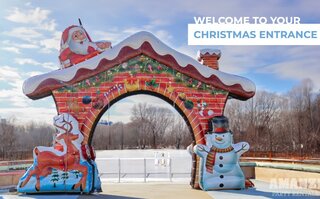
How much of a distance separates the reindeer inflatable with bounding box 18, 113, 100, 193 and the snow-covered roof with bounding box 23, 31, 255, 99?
0.84 metres

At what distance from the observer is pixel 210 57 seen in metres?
8.47

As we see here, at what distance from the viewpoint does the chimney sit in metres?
8.41

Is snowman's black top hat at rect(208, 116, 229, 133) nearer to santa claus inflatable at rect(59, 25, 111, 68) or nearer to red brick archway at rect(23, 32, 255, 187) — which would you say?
red brick archway at rect(23, 32, 255, 187)

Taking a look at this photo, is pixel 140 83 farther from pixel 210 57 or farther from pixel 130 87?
pixel 210 57

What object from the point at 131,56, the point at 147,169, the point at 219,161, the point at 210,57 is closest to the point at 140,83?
the point at 131,56

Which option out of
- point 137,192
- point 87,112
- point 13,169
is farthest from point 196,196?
point 13,169

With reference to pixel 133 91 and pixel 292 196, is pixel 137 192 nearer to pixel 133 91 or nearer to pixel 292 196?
pixel 133 91

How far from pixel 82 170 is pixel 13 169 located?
3897 mm

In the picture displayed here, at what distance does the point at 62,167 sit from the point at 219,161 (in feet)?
10.6

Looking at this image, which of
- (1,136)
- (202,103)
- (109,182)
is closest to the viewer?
(202,103)

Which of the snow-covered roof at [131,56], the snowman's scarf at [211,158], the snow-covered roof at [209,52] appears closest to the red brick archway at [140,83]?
the snow-covered roof at [131,56]

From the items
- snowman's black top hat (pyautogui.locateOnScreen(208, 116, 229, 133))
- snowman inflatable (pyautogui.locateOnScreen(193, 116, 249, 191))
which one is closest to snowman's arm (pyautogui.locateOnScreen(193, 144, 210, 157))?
snowman inflatable (pyautogui.locateOnScreen(193, 116, 249, 191))

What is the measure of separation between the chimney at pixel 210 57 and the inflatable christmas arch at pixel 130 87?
1.36ft

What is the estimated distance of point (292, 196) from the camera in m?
6.84
